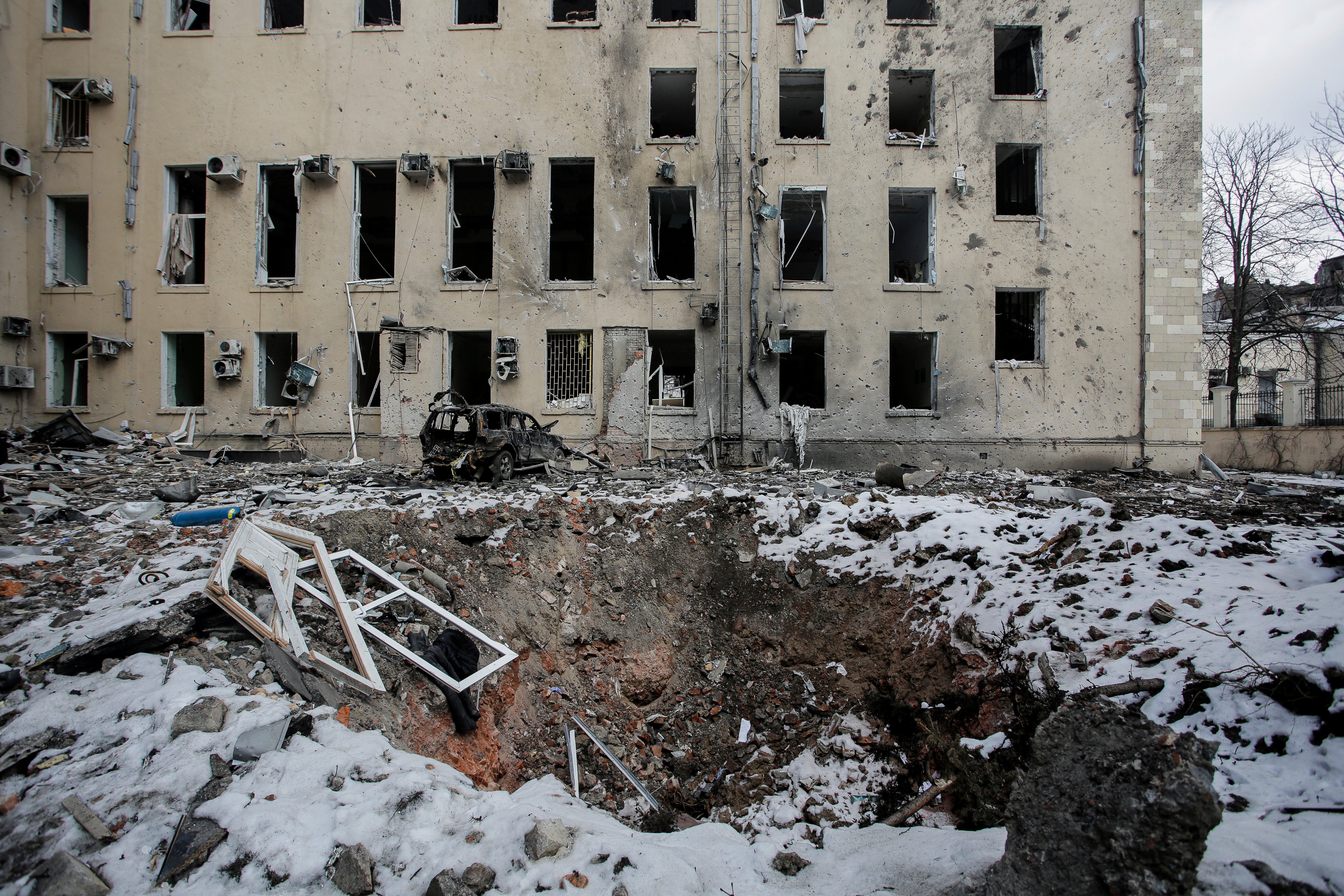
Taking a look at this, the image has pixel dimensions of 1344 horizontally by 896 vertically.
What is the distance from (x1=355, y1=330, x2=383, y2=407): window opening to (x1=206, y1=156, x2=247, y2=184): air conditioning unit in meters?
4.49

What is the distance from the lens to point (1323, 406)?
1602 cm

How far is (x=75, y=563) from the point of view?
4.64 metres

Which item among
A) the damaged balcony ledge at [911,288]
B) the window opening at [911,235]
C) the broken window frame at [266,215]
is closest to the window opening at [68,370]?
the broken window frame at [266,215]

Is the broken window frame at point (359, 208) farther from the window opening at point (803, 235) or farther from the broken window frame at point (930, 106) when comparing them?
the broken window frame at point (930, 106)

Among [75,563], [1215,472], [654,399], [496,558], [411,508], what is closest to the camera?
[75,563]

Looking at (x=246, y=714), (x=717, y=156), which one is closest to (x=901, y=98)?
(x=717, y=156)

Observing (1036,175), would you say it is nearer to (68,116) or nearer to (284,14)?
(284,14)

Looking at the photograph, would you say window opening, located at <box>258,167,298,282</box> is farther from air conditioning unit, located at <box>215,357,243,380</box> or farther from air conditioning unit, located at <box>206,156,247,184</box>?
air conditioning unit, located at <box>215,357,243,380</box>

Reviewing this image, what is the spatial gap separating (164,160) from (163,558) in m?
13.0

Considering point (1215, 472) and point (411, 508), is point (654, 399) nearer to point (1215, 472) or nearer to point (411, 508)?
point (411, 508)

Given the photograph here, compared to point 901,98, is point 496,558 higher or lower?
lower

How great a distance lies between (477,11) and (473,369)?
9.17 meters

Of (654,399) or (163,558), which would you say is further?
(654,399)

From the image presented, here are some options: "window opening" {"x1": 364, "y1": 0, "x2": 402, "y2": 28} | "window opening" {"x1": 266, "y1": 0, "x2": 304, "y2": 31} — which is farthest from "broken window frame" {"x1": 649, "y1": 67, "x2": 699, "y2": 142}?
"window opening" {"x1": 266, "y1": 0, "x2": 304, "y2": 31}
